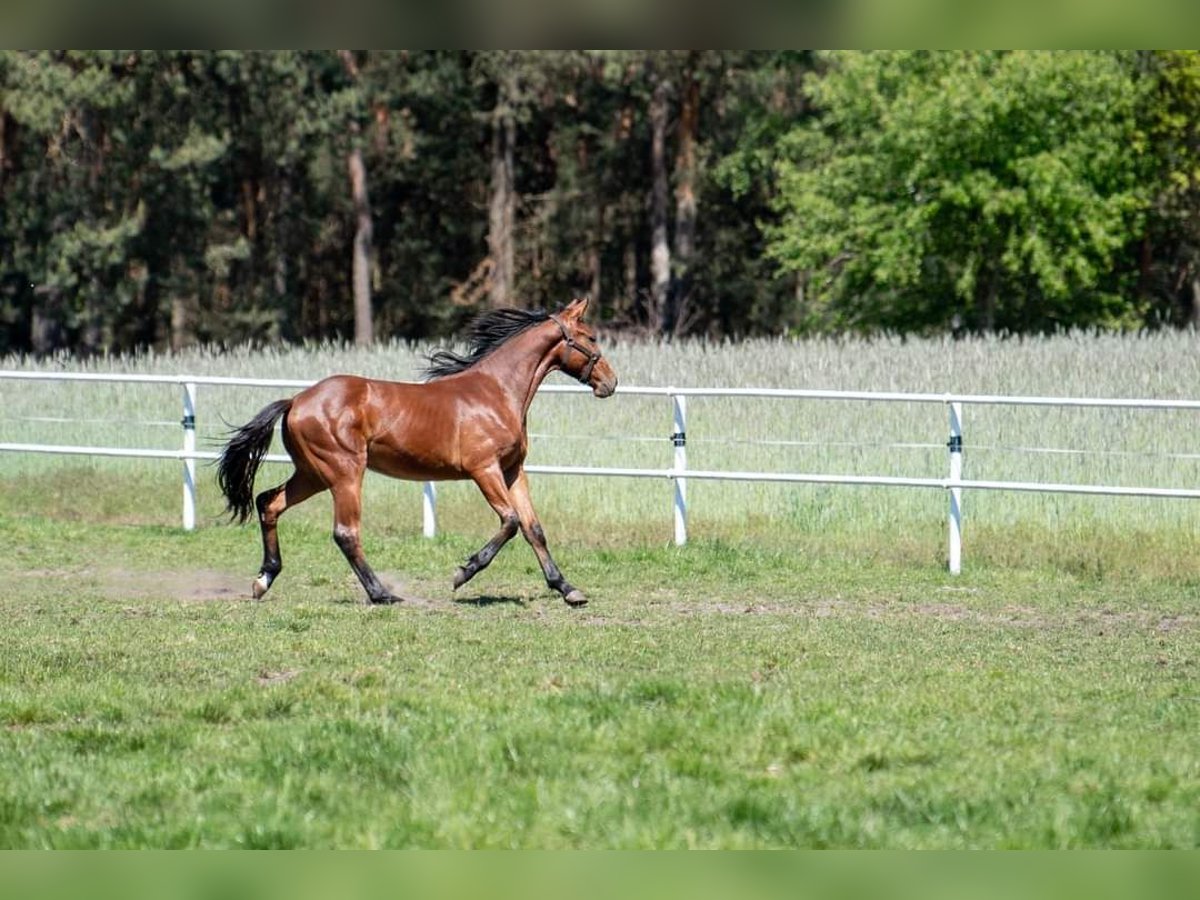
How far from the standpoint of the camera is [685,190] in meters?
42.7

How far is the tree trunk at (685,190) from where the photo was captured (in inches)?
1672

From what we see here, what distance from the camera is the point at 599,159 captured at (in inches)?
1966

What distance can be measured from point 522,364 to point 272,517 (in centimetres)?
205

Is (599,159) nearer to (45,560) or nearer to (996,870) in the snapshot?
(45,560)

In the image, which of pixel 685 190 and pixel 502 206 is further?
pixel 502 206

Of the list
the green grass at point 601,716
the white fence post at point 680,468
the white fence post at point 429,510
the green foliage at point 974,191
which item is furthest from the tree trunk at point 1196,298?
the green grass at point 601,716

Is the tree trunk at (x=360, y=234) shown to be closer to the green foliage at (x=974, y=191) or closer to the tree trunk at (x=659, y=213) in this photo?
the tree trunk at (x=659, y=213)

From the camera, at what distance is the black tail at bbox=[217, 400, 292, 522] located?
36.4 feet

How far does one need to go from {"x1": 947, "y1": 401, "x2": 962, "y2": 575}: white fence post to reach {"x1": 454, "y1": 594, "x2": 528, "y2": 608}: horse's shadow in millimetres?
3905

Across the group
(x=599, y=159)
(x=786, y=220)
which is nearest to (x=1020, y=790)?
(x=786, y=220)

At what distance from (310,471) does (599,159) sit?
39687 millimetres

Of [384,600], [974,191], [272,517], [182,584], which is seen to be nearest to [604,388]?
[384,600]

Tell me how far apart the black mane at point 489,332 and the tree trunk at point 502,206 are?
30578 millimetres

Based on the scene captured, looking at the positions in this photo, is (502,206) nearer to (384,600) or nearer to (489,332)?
(489,332)
